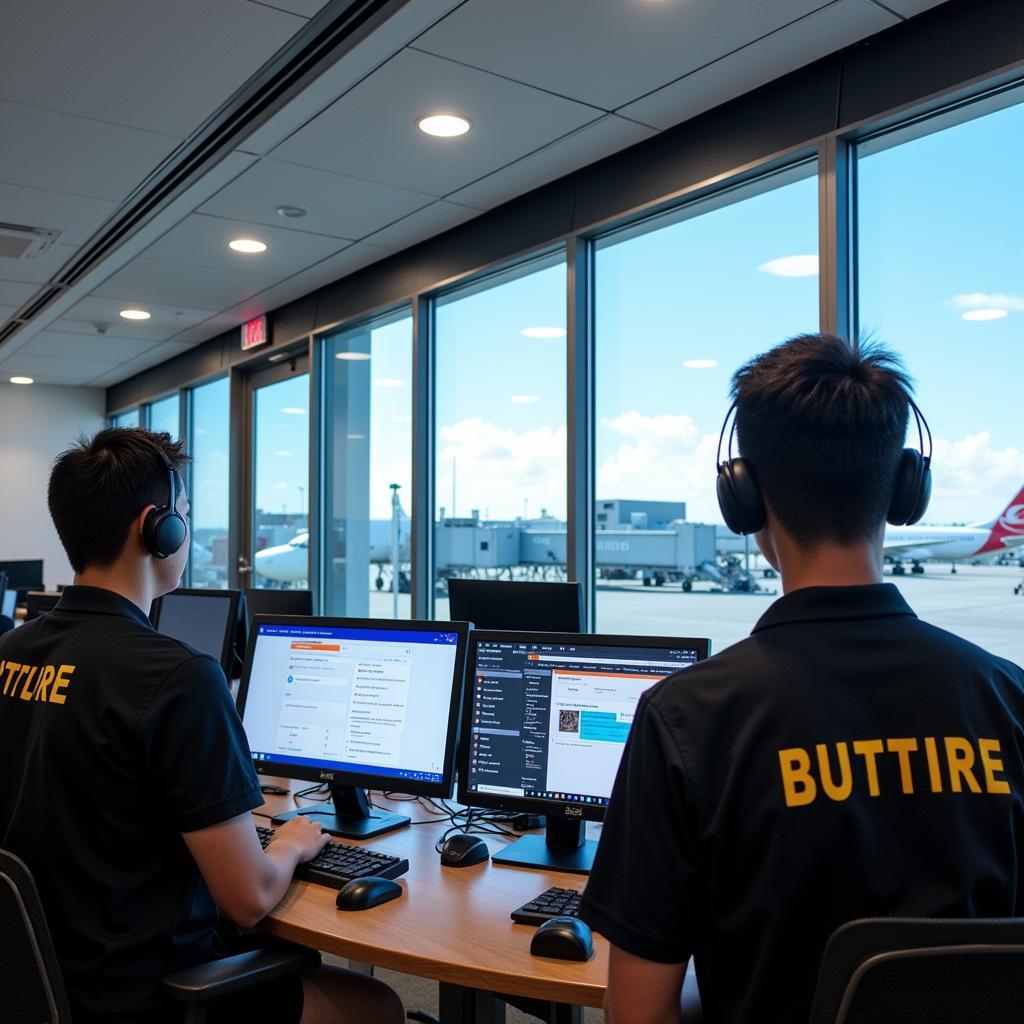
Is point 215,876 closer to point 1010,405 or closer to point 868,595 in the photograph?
point 868,595

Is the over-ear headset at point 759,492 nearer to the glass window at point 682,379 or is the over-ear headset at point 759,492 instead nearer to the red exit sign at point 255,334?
the glass window at point 682,379

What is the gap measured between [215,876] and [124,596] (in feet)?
1.60

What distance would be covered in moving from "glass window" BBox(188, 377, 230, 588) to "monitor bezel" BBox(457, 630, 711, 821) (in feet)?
17.4

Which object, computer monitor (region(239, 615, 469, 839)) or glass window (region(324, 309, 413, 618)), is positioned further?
glass window (region(324, 309, 413, 618))

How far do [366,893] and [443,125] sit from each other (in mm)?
2556

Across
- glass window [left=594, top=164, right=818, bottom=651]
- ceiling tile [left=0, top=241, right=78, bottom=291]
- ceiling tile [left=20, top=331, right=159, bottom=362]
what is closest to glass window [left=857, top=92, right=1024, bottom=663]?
glass window [left=594, top=164, right=818, bottom=651]

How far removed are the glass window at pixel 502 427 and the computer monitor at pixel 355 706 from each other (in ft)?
6.42

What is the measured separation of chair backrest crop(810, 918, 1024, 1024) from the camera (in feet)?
2.82

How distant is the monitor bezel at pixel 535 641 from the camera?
1.71 m

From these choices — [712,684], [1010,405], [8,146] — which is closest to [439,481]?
[8,146]

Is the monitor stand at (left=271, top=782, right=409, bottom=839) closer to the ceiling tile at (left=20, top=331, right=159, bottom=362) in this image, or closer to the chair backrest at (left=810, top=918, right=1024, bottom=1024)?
the chair backrest at (left=810, top=918, right=1024, bottom=1024)

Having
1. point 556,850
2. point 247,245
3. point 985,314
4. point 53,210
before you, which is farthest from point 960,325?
point 53,210

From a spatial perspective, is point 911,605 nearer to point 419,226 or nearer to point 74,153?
point 419,226

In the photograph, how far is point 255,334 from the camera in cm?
606
